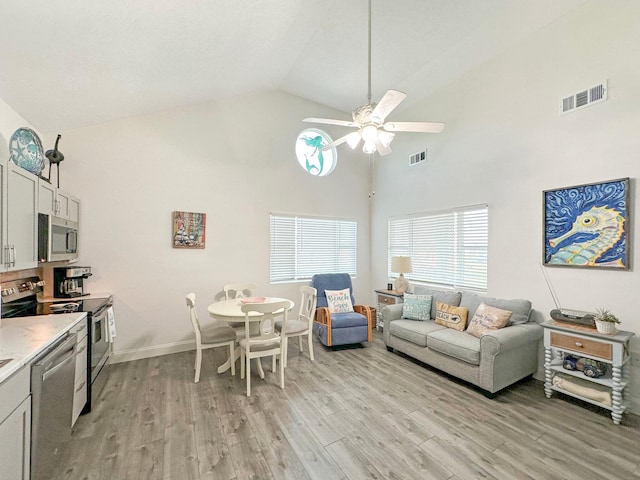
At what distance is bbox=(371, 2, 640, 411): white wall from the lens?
2.65m

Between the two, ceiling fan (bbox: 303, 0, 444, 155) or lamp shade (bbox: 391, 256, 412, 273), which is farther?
lamp shade (bbox: 391, 256, 412, 273)

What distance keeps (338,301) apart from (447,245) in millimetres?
1870

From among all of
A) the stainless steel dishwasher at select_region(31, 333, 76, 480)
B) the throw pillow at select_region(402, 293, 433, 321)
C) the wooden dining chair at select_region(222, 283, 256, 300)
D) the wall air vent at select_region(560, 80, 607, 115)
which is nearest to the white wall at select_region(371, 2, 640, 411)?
the wall air vent at select_region(560, 80, 607, 115)

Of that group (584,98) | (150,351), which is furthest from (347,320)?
(584,98)

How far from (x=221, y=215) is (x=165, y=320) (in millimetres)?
1673

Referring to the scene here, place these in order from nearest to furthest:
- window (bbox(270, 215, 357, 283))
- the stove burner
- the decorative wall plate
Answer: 1. the decorative wall plate
2. the stove burner
3. window (bbox(270, 215, 357, 283))

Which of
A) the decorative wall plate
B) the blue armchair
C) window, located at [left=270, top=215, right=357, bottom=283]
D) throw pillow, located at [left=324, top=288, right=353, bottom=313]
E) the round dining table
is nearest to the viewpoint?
the decorative wall plate

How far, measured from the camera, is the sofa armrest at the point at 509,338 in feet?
9.03

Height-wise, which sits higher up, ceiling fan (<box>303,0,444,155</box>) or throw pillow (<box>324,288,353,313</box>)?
ceiling fan (<box>303,0,444,155</box>)

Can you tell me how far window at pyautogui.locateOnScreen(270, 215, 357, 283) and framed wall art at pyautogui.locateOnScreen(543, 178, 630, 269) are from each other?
309 cm

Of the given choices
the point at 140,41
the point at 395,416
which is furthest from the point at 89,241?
the point at 395,416

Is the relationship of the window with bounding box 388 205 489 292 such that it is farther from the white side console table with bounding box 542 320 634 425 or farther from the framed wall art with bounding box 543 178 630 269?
the white side console table with bounding box 542 320 634 425

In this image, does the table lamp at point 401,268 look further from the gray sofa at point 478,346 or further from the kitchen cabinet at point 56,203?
the kitchen cabinet at point 56,203

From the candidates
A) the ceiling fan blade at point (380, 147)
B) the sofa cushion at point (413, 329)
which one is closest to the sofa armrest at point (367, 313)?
the sofa cushion at point (413, 329)
